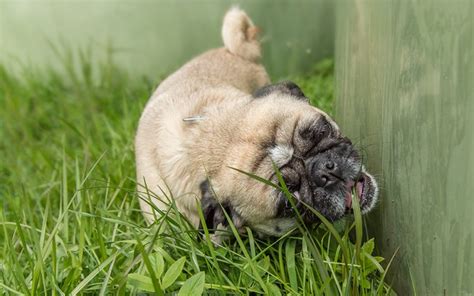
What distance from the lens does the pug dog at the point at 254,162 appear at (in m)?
3.81

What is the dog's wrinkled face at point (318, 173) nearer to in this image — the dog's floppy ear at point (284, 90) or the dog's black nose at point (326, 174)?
the dog's black nose at point (326, 174)

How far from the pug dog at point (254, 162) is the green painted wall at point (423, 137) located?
0.79 feet

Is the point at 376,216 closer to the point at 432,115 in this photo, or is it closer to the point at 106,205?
the point at 432,115

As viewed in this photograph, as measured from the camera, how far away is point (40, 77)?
7926mm

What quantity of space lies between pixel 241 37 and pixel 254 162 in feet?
8.21

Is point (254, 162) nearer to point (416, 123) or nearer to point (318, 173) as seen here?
point (318, 173)

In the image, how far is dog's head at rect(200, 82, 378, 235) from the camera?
12.5 feet

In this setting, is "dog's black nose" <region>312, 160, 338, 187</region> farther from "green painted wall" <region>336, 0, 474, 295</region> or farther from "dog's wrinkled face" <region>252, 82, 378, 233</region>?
"green painted wall" <region>336, 0, 474, 295</region>

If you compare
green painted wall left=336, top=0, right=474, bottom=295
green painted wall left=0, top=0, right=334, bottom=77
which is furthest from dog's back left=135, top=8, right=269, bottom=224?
green painted wall left=0, top=0, right=334, bottom=77

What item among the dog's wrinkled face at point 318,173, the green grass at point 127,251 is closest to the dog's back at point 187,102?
the green grass at point 127,251

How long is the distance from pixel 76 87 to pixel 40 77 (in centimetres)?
52

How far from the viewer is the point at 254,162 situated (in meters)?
3.89

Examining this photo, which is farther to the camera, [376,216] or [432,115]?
[376,216]

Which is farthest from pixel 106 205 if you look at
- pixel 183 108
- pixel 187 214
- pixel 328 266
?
pixel 328 266
